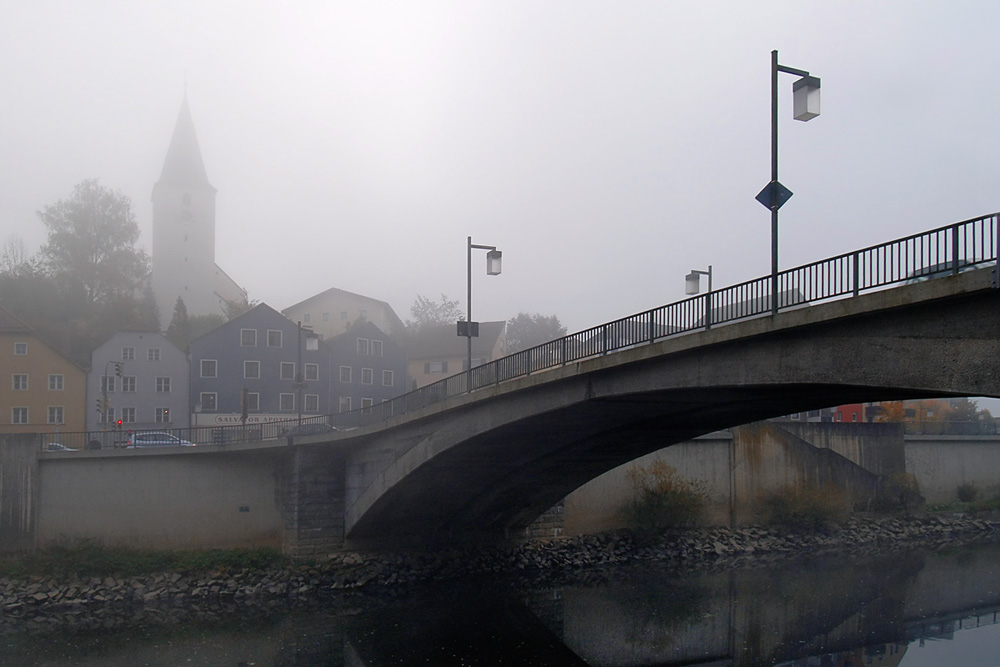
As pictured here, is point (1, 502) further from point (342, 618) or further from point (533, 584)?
point (533, 584)

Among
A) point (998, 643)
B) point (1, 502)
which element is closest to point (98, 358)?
point (1, 502)

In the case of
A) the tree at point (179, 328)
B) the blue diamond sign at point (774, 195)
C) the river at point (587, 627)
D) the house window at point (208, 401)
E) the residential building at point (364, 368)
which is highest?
the tree at point (179, 328)

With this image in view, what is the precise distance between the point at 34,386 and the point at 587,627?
36.9 metres

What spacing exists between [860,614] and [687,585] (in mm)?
5614

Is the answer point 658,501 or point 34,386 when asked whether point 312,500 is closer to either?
point 658,501

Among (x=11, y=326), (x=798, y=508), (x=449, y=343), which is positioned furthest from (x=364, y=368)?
(x=798, y=508)

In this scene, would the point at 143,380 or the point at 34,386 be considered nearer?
the point at 34,386

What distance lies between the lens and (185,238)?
78812 mm

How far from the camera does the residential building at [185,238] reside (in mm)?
76938

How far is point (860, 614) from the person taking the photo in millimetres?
26078

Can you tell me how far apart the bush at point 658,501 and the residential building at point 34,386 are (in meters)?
31.3

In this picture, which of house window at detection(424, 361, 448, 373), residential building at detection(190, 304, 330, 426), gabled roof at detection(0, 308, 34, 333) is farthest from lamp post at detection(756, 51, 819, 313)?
house window at detection(424, 361, 448, 373)

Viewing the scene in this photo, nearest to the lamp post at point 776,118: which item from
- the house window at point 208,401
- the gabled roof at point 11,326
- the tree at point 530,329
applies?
the house window at point 208,401

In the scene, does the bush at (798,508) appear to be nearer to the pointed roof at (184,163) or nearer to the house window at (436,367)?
the house window at (436,367)
